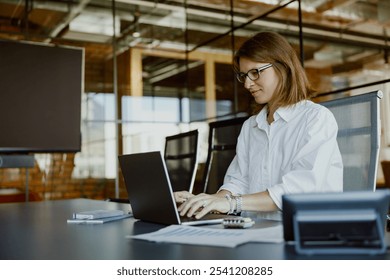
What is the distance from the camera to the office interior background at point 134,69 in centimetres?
588

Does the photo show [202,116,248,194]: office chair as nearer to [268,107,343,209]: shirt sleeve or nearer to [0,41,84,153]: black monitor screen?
[268,107,343,209]: shirt sleeve

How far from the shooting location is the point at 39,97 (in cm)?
416

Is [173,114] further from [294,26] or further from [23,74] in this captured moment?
[23,74]

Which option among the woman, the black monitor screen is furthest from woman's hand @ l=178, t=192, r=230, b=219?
the black monitor screen

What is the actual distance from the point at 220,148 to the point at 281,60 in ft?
3.82

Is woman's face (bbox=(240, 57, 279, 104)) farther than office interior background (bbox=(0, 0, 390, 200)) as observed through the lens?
No

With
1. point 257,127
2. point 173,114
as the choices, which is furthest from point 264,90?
point 173,114

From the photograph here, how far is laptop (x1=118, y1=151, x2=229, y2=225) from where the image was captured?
1.20 m

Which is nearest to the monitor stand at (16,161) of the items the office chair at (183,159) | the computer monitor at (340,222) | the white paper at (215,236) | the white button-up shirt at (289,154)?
the office chair at (183,159)

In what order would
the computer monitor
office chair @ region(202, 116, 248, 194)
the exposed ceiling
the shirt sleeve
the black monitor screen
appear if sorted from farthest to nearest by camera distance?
the exposed ceiling
the black monitor screen
office chair @ region(202, 116, 248, 194)
the shirt sleeve
the computer monitor

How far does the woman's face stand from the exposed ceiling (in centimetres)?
260

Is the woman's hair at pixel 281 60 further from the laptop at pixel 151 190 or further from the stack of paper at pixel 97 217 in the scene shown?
the stack of paper at pixel 97 217

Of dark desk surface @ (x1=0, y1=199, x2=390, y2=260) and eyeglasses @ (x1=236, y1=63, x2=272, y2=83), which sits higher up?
eyeglasses @ (x1=236, y1=63, x2=272, y2=83)

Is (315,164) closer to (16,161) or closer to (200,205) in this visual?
(200,205)
